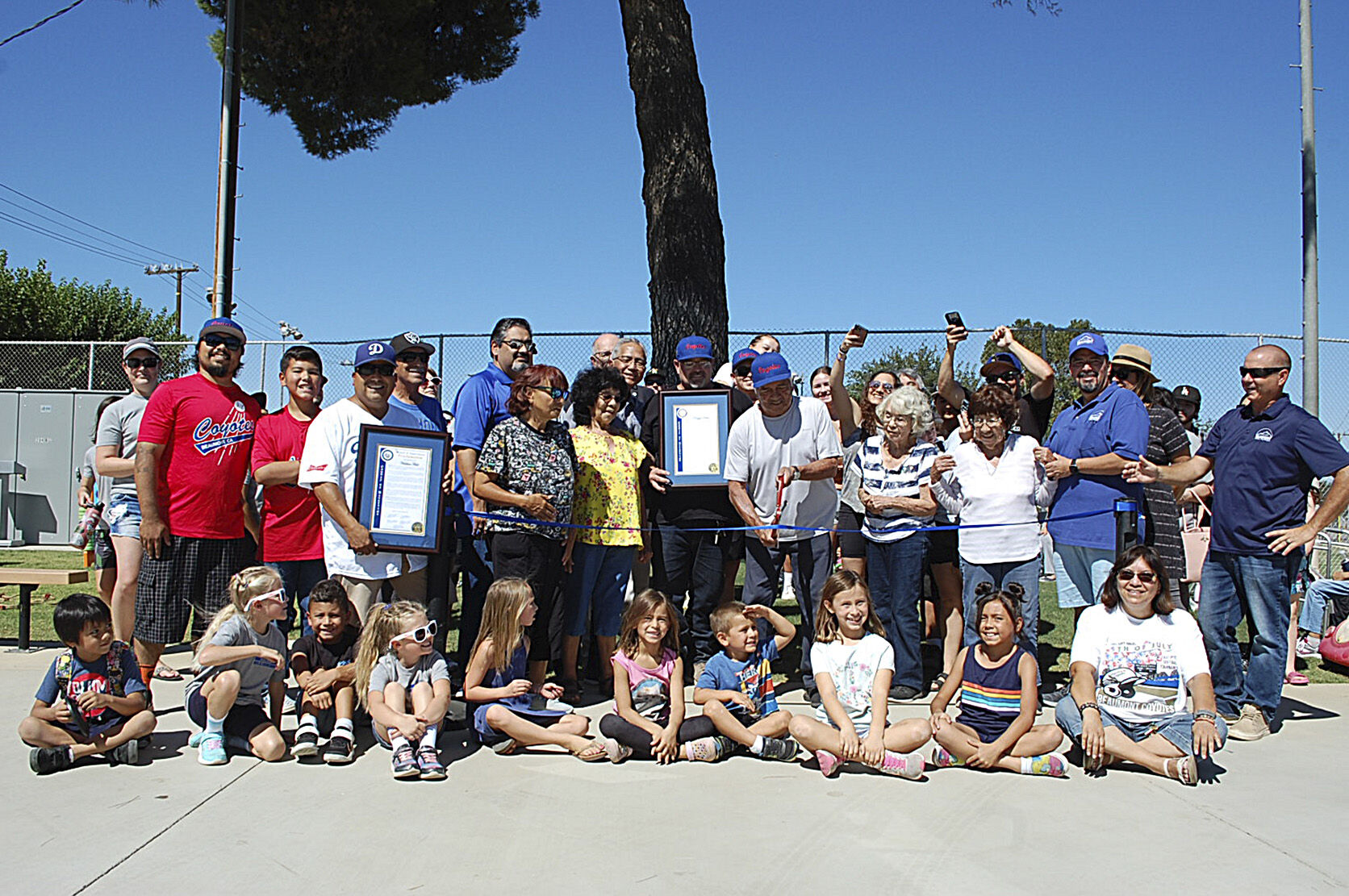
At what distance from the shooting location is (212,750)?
4.82 meters

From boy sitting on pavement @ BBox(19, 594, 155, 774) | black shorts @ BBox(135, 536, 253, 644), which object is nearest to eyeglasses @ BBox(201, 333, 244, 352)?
black shorts @ BBox(135, 536, 253, 644)

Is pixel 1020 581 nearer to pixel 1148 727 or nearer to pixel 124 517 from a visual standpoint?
pixel 1148 727

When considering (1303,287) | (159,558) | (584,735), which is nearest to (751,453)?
(584,735)

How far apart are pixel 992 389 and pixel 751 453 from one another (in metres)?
1.40

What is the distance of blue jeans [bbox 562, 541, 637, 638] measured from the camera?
237 inches

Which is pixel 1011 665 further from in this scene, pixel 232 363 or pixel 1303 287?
pixel 1303 287

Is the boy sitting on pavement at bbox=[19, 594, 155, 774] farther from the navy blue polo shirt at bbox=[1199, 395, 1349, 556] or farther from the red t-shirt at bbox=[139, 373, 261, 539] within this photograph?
the navy blue polo shirt at bbox=[1199, 395, 1349, 556]

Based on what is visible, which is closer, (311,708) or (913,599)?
(311,708)

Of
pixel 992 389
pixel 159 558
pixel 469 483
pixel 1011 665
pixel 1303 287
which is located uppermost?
pixel 1303 287

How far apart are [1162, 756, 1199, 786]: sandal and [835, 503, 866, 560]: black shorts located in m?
2.22

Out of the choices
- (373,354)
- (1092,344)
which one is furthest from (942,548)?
(373,354)

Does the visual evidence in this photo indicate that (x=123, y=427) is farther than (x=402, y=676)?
Yes

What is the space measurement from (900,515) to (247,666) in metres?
3.59

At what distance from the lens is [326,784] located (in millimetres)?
4531
